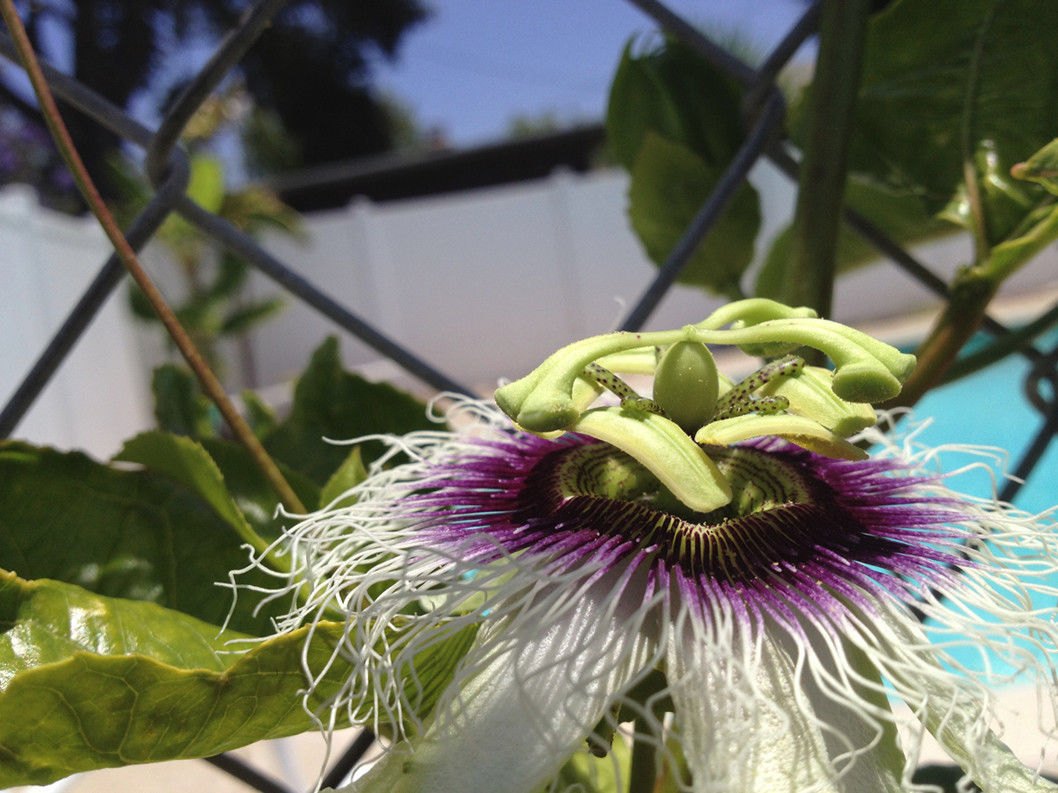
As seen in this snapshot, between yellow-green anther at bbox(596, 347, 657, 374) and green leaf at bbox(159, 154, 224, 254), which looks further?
green leaf at bbox(159, 154, 224, 254)

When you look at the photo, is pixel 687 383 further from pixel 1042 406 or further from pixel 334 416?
pixel 1042 406

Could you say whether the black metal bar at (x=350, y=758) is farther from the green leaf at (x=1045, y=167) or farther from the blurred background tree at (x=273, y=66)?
the blurred background tree at (x=273, y=66)

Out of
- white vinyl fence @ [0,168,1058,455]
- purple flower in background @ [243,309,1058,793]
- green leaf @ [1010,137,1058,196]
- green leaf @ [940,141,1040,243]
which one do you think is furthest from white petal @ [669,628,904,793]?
white vinyl fence @ [0,168,1058,455]

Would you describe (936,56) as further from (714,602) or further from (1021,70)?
(714,602)

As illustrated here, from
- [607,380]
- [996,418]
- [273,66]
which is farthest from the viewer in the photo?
[273,66]

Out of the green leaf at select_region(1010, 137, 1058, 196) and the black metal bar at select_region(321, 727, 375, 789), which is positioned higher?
the green leaf at select_region(1010, 137, 1058, 196)

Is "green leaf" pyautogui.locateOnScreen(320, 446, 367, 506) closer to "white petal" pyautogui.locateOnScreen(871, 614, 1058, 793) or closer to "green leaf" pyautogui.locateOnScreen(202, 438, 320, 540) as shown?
"green leaf" pyautogui.locateOnScreen(202, 438, 320, 540)

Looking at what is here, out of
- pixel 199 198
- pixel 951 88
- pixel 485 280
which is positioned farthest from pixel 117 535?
pixel 485 280
